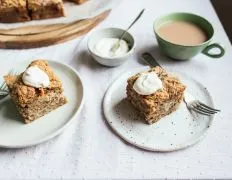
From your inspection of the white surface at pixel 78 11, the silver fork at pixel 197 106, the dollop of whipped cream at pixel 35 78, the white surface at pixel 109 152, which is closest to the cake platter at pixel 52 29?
the white surface at pixel 78 11

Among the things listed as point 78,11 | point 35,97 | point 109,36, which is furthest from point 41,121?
point 78,11

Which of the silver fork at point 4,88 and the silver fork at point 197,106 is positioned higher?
the silver fork at point 4,88

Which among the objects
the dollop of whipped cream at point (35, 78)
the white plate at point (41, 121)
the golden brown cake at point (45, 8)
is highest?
the dollop of whipped cream at point (35, 78)

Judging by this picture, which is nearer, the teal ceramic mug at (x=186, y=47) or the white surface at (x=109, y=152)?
the white surface at (x=109, y=152)

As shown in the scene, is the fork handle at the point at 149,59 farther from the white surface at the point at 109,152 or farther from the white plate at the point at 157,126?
the white plate at the point at 157,126

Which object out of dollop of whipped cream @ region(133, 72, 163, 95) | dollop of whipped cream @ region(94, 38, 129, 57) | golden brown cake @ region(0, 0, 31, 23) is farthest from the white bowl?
golden brown cake @ region(0, 0, 31, 23)

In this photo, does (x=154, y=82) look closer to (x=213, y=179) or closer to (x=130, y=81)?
(x=130, y=81)

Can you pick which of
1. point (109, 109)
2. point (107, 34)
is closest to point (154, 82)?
point (109, 109)

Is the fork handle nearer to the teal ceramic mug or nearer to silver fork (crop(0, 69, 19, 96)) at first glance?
the teal ceramic mug
